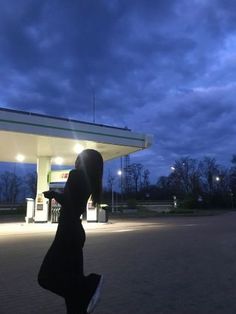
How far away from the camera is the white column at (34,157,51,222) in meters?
29.5

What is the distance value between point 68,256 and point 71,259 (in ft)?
0.10

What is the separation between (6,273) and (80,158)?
613 centimetres

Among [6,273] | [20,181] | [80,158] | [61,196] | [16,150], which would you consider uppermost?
[20,181]

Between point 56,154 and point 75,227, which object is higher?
point 56,154

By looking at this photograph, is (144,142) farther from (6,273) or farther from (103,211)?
(6,273)

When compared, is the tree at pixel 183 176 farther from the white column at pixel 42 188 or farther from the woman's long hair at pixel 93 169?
the woman's long hair at pixel 93 169

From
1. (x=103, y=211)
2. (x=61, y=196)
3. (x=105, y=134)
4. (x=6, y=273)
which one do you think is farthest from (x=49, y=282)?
(x=103, y=211)

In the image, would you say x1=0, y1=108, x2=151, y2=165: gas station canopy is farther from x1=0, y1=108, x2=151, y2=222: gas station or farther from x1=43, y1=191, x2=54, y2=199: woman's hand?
x1=43, y1=191, x2=54, y2=199: woman's hand

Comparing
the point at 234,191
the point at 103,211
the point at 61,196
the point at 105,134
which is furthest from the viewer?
the point at 234,191

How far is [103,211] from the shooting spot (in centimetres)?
2931

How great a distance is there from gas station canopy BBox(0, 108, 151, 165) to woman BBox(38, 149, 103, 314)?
19.4 m

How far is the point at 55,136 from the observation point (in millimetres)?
24000

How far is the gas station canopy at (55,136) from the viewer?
22703mm

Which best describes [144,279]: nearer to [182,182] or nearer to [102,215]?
[102,215]
